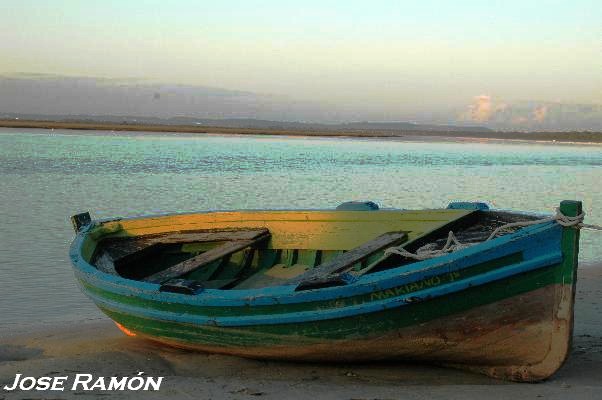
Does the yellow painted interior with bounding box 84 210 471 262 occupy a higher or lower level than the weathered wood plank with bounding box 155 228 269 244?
higher

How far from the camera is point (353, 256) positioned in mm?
6840

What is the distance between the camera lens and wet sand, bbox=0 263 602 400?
5.46 meters

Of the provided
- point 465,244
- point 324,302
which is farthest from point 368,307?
point 465,244

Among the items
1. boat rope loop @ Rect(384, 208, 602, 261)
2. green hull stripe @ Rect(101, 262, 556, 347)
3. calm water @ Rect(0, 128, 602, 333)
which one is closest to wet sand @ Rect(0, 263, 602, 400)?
green hull stripe @ Rect(101, 262, 556, 347)

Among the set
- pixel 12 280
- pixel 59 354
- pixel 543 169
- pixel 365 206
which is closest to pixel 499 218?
pixel 365 206

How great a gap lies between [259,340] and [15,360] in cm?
228

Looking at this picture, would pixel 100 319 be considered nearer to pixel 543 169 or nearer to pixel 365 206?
pixel 365 206

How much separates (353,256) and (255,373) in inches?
55.1

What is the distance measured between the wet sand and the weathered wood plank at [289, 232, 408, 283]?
774mm

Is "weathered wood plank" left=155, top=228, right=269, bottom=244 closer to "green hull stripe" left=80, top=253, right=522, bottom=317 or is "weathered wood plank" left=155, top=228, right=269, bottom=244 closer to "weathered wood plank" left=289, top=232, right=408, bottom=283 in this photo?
"weathered wood plank" left=289, top=232, right=408, bottom=283

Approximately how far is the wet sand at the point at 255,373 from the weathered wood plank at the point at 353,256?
774mm

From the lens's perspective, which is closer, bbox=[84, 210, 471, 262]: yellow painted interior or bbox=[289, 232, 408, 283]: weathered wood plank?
bbox=[289, 232, 408, 283]: weathered wood plank

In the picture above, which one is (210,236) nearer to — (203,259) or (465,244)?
(203,259)

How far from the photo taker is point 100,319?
27.8ft
